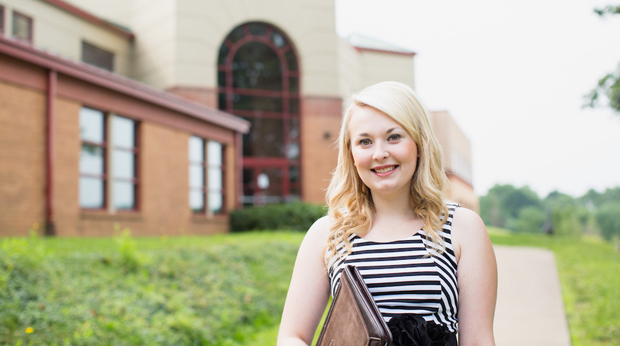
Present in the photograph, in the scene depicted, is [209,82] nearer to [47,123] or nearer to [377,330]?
[47,123]

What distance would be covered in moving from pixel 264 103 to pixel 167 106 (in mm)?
6495

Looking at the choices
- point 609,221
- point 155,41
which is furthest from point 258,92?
point 609,221

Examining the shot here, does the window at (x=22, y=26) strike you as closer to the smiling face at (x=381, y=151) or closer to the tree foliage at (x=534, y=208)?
the smiling face at (x=381, y=151)

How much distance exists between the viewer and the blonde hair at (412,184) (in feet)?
6.31

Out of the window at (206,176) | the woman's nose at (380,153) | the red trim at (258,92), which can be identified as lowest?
the woman's nose at (380,153)

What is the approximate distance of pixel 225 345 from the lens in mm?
6113

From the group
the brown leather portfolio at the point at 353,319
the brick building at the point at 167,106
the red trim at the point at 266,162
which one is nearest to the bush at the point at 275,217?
the brick building at the point at 167,106

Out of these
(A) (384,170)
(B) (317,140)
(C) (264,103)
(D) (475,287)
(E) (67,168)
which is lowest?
(D) (475,287)

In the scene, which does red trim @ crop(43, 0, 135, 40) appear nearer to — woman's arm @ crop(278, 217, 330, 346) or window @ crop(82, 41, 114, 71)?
window @ crop(82, 41, 114, 71)

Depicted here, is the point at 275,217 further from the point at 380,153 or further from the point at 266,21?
the point at 380,153

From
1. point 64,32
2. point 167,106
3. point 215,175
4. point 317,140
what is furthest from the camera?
point 317,140

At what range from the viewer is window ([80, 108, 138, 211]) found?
37.7 ft

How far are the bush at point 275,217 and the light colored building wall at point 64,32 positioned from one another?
6449 millimetres

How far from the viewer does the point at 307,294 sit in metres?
2.06
